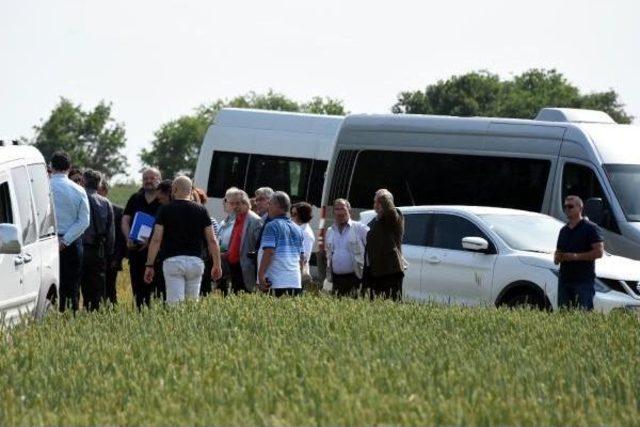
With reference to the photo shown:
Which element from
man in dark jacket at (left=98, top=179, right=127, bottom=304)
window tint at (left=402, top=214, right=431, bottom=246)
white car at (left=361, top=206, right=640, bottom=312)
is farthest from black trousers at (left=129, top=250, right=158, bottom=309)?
window tint at (left=402, top=214, right=431, bottom=246)

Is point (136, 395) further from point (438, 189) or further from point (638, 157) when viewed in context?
point (438, 189)

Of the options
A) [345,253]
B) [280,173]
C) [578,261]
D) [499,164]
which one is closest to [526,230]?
[345,253]

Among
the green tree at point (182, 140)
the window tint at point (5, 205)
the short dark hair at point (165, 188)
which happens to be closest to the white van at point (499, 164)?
the short dark hair at point (165, 188)

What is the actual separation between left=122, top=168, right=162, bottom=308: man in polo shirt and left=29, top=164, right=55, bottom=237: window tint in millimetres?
3537

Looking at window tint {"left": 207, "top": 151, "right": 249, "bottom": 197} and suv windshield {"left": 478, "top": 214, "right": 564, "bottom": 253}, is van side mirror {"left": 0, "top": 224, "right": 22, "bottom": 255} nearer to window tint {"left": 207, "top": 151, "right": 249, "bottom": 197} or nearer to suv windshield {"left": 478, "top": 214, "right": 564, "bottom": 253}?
suv windshield {"left": 478, "top": 214, "right": 564, "bottom": 253}

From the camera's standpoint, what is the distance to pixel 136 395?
9539 millimetres

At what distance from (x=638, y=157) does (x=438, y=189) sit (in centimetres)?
403

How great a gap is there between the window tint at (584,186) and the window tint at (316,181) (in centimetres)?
853

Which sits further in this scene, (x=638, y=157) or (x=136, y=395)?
(x=638, y=157)

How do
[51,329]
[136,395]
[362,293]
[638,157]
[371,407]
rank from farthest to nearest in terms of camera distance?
[638,157] → [362,293] → [51,329] → [136,395] → [371,407]

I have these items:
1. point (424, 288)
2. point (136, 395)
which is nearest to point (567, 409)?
point (136, 395)

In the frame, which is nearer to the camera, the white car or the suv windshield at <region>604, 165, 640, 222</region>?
the white car

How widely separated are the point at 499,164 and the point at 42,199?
495 inches

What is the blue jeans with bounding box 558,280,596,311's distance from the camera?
61.6ft
